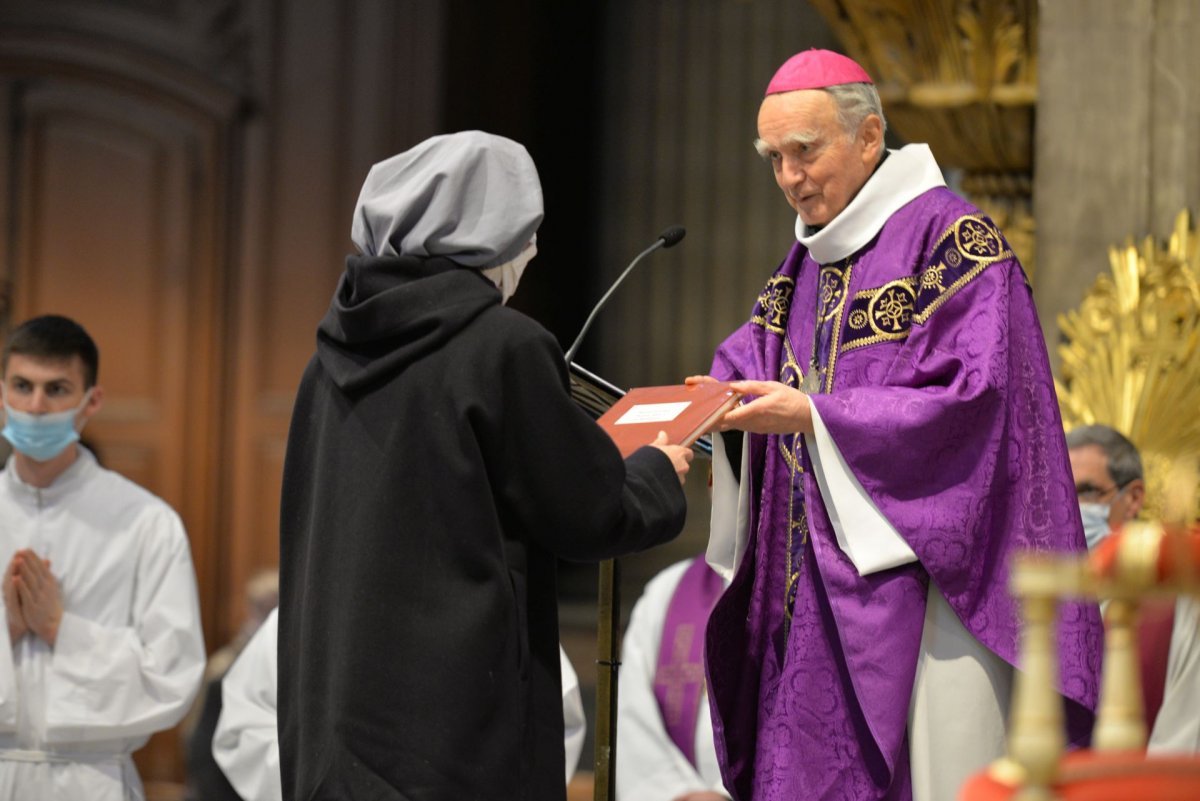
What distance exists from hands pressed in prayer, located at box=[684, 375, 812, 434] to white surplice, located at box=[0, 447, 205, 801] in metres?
1.94

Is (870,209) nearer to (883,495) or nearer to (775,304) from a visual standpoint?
(775,304)

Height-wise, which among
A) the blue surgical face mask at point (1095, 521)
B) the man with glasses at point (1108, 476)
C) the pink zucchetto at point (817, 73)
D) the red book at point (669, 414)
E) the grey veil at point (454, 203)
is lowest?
the blue surgical face mask at point (1095, 521)

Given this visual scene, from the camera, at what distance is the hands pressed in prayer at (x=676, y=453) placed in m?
2.98

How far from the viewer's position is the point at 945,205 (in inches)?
132

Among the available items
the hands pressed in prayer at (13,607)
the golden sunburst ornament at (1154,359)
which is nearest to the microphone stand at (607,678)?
the hands pressed in prayer at (13,607)

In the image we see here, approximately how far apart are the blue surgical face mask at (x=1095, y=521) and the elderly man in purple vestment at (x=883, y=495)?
1.39 metres

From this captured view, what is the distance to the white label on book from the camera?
312cm

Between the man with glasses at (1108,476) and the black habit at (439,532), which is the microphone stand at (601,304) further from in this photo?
the man with glasses at (1108,476)

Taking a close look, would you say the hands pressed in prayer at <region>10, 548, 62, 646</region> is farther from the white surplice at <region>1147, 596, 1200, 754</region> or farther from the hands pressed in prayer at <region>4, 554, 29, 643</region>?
Result: the white surplice at <region>1147, 596, 1200, 754</region>

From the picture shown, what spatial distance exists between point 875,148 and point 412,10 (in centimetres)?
474

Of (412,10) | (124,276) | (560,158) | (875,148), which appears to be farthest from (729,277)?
(875,148)

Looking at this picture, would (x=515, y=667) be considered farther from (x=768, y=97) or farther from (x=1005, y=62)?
(x=1005, y=62)

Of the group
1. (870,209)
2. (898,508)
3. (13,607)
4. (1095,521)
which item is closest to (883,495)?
(898,508)

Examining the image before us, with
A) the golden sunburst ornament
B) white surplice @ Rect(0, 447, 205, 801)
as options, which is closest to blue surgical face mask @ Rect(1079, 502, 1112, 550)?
the golden sunburst ornament
